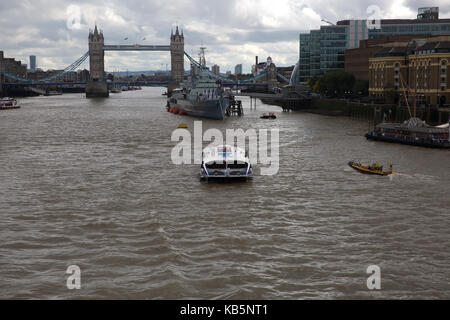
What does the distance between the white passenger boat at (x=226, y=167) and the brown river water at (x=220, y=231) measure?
60 centimetres

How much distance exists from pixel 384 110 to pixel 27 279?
61.6 m

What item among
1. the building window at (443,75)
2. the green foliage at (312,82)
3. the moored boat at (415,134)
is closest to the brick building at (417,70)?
the building window at (443,75)

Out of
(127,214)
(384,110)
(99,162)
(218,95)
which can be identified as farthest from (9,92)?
(127,214)

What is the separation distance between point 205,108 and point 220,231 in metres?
61.5

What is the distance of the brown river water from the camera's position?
15297 millimetres

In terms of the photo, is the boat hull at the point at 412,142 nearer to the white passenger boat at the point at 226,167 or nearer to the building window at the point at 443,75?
the white passenger boat at the point at 226,167

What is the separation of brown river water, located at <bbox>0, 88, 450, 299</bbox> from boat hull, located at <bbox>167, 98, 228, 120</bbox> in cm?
4266

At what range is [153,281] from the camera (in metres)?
15.5

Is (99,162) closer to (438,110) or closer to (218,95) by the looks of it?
(438,110)

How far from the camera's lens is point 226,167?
28656mm

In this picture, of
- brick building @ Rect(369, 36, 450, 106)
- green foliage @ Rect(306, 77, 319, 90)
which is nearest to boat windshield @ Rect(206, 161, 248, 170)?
brick building @ Rect(369, 36, 450, 106)

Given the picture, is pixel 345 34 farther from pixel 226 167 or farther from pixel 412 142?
pixel 226 167

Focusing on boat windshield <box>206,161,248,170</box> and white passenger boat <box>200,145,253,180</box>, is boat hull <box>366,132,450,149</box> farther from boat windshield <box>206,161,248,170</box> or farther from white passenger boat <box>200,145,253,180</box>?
boat windshield <box>206,161,248,170</box>

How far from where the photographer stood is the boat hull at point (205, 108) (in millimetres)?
78562
